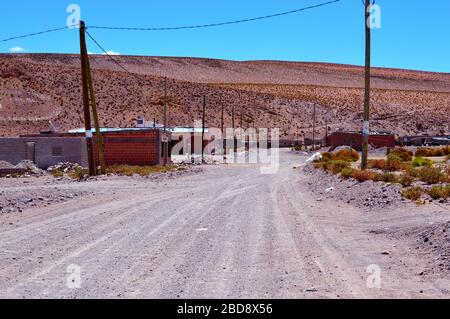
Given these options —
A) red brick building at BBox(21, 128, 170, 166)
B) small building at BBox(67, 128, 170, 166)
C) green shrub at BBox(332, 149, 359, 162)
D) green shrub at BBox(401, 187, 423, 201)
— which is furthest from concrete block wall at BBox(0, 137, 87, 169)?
green shrub at BBox(401, 187, 423, 201)

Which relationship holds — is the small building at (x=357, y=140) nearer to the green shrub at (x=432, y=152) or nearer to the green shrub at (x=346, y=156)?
the green shrub at (x=432, y=152)

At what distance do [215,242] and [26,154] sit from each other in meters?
38.6

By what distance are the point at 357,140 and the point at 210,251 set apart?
73832 mm

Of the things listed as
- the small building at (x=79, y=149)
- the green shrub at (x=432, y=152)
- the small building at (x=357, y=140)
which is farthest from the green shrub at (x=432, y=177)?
the small building at (x=357, y=140)

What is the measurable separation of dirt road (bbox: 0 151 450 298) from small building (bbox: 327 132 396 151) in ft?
209

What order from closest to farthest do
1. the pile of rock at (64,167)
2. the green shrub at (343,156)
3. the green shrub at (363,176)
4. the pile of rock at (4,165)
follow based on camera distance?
the green shrub at (363,176) < the pile of rock at (4,165) < the pile of rock at (64,167) < the green shrub at (343,156)

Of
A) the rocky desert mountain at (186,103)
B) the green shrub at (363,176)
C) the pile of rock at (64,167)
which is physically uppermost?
the rocky desert mountain at (186,103)

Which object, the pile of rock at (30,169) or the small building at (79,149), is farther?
the small building at (79,149)

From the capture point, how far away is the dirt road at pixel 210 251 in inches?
323

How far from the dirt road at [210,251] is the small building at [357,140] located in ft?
209

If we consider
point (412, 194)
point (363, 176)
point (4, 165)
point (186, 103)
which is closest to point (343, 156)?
point (4, 165)

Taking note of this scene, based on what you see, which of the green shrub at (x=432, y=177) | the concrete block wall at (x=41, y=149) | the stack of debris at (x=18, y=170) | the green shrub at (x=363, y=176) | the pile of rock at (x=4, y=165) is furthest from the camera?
the concrete block wall at (x=41, y=149)

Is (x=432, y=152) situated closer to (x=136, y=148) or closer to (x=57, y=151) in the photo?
(x=136, y=148)

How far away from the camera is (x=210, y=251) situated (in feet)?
36.4
